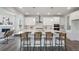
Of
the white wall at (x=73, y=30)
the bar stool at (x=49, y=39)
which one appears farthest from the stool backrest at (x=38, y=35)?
the white wall at (x=73, y=30)

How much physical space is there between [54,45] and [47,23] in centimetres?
114

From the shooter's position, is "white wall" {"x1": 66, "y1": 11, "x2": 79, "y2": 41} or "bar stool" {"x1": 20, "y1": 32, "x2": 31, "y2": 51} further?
"white wall" {"x1": 66, "y1": 11, "x2": 79, "y2": 41}

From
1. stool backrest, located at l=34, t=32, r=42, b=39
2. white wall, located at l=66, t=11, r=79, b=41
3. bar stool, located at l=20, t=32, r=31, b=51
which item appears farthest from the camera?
white wall, located at l=66, t=11, r=79, b=41

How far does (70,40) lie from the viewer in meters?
6.12

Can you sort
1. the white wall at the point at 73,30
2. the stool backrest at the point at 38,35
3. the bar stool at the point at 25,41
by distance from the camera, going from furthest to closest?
the white wall at the point at 73,30 → the stool backrest at the point at 38,35 → the bar stool at the point at 25,41

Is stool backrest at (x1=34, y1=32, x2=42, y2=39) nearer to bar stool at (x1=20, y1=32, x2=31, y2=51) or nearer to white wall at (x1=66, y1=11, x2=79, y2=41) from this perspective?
bar stool at (x1=20, y1=32, x2=31, y2=51)

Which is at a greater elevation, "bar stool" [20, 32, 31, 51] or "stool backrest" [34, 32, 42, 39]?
"stool backrest" [34, 32, 42, 39]

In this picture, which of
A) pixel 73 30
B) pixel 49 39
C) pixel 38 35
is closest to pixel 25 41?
pixel 38 35

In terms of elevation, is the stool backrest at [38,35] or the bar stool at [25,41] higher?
the stool backrest at [38,35]

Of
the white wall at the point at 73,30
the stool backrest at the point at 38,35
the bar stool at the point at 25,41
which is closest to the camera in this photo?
the bar stool at the point at 25,41

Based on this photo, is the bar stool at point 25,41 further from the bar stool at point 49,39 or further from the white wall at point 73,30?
the white wall at point 73,30

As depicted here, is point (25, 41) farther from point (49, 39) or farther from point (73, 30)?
point (73, 30)

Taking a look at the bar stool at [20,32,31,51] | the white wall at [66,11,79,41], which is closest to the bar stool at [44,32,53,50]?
the bar stool at [20,32,31,51]
